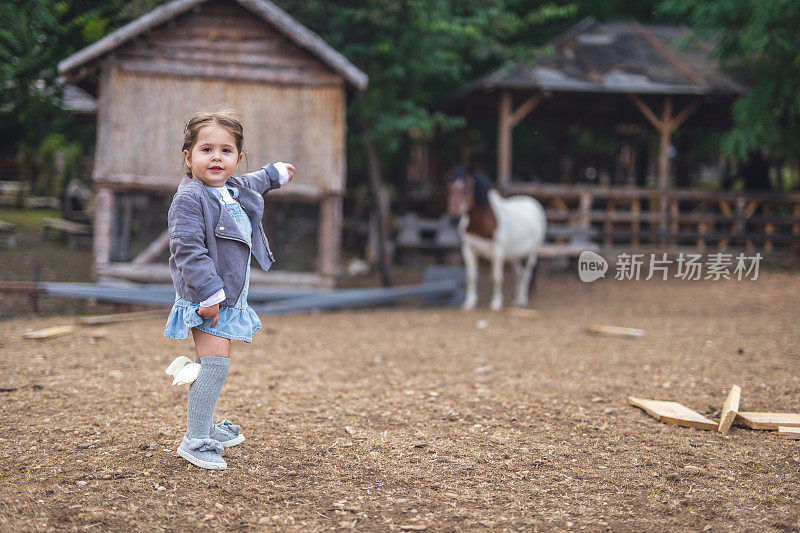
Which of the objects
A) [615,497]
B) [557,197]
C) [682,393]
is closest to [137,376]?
[615,497]

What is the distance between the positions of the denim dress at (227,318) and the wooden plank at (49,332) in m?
3.75

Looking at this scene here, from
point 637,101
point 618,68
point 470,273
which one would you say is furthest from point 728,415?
point 618,68

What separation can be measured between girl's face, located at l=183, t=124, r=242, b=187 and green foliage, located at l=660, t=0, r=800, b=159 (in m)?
9.39

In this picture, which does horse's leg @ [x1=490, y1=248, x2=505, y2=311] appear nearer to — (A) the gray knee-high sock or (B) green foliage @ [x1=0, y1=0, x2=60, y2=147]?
(B) green foliage @ [x1=0, y1=0, x2=60, y2=147]

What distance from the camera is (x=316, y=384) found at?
16.9 feet

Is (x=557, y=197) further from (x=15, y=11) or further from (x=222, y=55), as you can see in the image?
(x=15, y=11)

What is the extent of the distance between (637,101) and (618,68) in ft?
2.55

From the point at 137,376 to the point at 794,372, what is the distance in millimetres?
4985

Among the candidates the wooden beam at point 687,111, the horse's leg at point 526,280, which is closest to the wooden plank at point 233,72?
the horse's leg at point 526,280

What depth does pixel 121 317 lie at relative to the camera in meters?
7.61

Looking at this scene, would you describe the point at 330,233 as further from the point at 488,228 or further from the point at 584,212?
the point at 584,212

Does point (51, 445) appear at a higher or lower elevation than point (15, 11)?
lower

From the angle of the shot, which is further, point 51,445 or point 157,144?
point 157,144

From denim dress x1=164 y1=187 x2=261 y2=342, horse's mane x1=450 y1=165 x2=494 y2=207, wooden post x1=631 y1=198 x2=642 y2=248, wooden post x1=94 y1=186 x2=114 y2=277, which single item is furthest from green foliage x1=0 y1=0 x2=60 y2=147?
wooden post x1=631 y1=198 x2=642 y2=248
